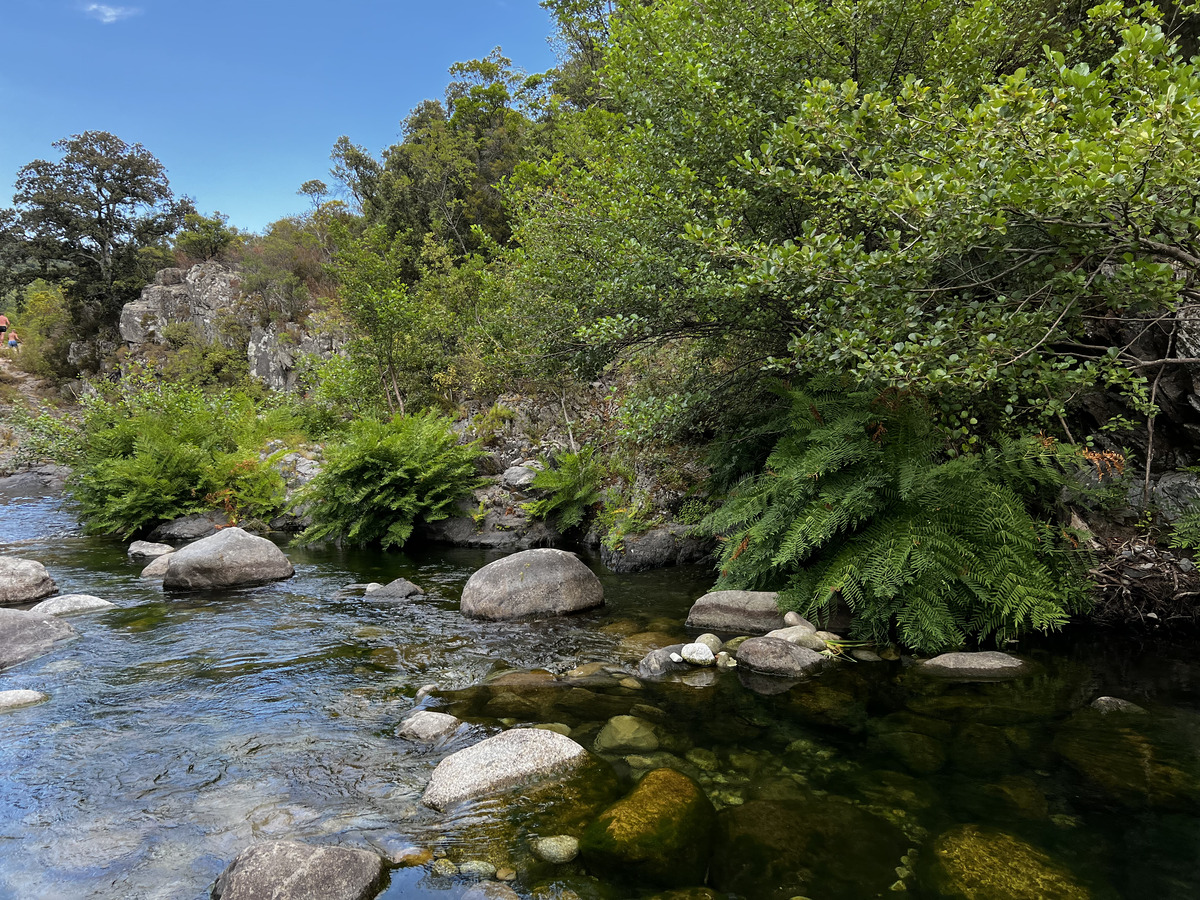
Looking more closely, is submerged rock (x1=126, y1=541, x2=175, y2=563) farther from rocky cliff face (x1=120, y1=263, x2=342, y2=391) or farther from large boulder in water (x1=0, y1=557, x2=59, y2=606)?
rocky cliff face (x1=120, y1=263, x2=342, y2=391)

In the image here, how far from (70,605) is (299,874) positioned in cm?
671

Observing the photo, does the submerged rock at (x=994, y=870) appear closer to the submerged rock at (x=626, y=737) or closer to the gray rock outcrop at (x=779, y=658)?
the submerged rock at (x=626, y=737)

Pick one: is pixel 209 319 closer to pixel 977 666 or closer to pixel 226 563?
pixel 226 563

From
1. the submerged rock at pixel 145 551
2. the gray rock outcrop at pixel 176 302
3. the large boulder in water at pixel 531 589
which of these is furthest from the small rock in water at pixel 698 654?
the gray rock outcrop at pixel 176 302

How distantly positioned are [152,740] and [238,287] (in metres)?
36.5

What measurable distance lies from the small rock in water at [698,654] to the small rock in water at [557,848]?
2.55m

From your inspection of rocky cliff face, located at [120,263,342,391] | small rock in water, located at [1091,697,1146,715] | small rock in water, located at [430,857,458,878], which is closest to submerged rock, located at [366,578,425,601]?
small rock in water, located at [430,857,458,878]

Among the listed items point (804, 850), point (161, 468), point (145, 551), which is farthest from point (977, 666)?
point (161, 468)

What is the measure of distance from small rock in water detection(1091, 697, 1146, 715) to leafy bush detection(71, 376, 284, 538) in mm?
14034

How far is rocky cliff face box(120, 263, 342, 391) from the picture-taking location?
98.2ft

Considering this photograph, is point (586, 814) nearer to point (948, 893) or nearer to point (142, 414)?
point (948, 893)

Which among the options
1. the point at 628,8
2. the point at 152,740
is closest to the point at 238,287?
the point at 628,8

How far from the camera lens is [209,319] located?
33.4 metres

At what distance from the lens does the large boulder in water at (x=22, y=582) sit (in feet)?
25.5
